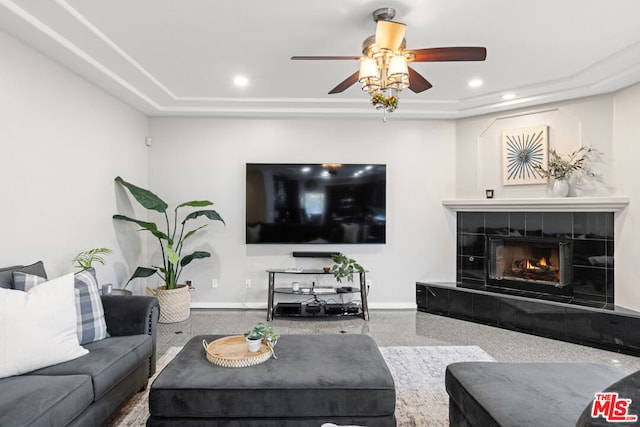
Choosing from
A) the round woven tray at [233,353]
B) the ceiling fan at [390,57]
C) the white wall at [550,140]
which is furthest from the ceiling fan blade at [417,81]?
the white wall at [550,140]

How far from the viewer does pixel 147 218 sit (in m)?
4.72

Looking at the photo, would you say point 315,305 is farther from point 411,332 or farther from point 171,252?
point 171,252

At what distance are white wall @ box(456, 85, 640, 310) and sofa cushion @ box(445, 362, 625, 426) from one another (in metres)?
2.37

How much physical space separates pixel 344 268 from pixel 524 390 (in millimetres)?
2811

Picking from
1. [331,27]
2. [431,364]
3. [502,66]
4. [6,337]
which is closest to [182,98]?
[331,27]

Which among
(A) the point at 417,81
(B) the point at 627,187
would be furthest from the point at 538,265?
(A) the point at 417,81

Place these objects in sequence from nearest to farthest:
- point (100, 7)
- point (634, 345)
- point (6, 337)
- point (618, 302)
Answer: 1. point (6, 337)
2. point (100, 7)
3. point (634, 345)
4. point (618, 302)

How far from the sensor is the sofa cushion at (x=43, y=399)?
1.48 metres

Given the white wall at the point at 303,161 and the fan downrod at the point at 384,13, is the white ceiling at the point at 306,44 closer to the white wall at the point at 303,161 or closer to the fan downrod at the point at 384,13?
the fan downrod at the point at 384,13

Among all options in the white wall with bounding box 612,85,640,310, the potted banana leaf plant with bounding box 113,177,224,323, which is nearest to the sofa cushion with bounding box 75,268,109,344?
the potted banana leaf plant with bounding box 113,177,224,323

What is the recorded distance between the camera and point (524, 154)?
4305 mm

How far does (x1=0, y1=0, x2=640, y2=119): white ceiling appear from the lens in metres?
2.41

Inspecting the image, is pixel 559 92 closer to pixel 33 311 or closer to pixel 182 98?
pixel 182 98

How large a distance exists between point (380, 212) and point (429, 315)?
1.44 meters
